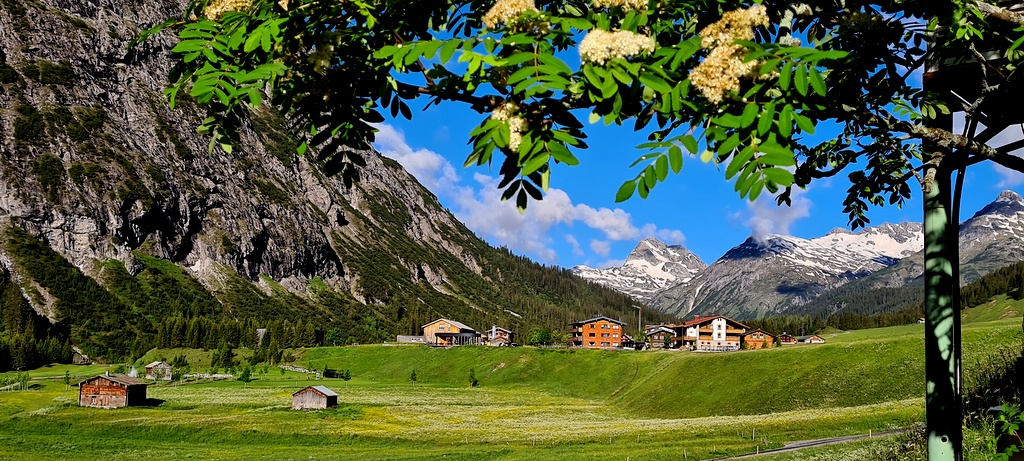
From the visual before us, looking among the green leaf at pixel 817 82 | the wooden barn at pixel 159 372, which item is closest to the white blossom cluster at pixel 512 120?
the green leaf at pixel 817 82

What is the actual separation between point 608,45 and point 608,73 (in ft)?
0.52

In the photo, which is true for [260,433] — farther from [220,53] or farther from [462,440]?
[220,53]

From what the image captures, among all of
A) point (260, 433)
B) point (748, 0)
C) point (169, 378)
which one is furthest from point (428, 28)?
point (169, 378)

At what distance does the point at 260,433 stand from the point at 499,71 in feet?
210

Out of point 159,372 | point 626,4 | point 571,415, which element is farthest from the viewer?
point 159,372

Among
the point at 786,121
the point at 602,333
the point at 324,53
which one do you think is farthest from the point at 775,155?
the point at 602,333

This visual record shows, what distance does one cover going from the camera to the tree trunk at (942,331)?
7.16 m

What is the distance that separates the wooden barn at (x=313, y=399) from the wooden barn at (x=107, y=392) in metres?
21.3

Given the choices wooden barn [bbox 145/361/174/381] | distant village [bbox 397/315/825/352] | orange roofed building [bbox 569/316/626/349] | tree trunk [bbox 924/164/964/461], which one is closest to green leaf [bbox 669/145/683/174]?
tree trunk [bbox 924/164/964/461]

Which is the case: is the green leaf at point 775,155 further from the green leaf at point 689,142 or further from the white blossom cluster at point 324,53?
the white blossom cluster at point 324,53

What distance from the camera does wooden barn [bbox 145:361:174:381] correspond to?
132m

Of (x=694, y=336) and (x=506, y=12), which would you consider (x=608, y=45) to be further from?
(x=694, y=336)

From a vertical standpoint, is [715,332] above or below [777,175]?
below

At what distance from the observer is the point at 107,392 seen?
83062mm
